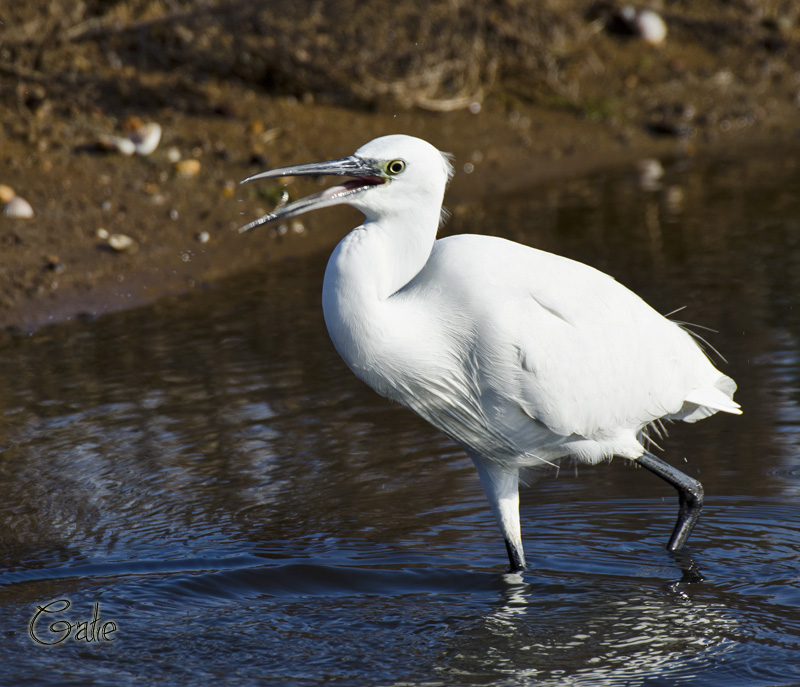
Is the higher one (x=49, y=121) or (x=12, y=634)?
(x=49, y=121)

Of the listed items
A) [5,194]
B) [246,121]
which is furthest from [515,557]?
[246,121]

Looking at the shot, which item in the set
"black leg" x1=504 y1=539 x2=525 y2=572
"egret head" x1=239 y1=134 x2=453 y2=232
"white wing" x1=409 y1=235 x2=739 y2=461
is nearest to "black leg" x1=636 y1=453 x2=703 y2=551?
"white wing" x1=409 y1=235 x2=739 y2=461

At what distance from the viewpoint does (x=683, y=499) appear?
434 centimetres

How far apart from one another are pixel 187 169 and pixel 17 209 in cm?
144

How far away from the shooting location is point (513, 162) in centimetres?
1008

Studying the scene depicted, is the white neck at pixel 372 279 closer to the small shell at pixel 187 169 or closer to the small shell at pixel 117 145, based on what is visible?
the small shell at pixel 187 169

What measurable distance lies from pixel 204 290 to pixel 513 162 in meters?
3.70

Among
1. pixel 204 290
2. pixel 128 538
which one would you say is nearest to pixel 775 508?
pixel 128 538

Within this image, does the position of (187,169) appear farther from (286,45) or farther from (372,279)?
(372,279)

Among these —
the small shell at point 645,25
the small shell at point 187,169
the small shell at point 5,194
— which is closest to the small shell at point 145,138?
the small shell at point 187,169

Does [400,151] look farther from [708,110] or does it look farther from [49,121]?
[708,110]

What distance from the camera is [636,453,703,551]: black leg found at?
4.31m

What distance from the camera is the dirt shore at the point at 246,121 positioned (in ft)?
25.2

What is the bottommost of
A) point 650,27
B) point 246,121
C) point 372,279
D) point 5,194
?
point 372,279
